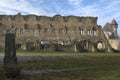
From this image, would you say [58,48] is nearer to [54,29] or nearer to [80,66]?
[54,29]

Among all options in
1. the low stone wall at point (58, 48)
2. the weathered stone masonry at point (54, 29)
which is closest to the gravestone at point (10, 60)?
the low stone wall at point (58, 48)

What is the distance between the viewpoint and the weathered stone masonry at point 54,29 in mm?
58656

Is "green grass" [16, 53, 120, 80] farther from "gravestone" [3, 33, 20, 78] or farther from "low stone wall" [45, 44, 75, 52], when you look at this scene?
"low stone wall" [45, 44, 75, 52]

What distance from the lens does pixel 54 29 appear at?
6044 cm

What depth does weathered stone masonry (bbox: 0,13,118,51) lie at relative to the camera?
58656mm

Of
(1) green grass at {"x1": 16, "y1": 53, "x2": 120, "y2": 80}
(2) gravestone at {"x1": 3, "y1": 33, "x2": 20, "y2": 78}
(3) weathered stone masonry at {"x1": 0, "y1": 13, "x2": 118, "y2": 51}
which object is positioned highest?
(3) weathered stone masonry at {"x1": 0, "y1": 13, "x2": 118, "y2": 51}

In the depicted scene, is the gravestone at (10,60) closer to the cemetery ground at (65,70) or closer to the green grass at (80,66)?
the cemetery ground at (65,70)

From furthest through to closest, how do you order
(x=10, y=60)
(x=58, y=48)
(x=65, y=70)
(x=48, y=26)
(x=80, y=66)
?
(x=48, y=26) < (x=58, y=48) < (x=80, y=66) < (x=65, y=70) < (x=10, y=60)

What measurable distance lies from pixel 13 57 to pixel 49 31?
49.1 metres

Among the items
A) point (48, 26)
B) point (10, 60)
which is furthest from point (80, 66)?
point (48, 26)

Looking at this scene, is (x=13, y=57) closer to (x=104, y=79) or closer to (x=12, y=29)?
(x=104, y=79)

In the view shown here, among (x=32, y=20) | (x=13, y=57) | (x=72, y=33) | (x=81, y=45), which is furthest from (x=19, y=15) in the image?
(x=13, y=57)

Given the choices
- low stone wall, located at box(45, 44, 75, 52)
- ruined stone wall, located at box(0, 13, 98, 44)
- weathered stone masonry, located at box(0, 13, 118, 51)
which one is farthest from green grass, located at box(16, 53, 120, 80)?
ruined stone wall, located at box(0, 13, 98, 44)

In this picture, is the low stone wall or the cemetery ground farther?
the low stone wall
